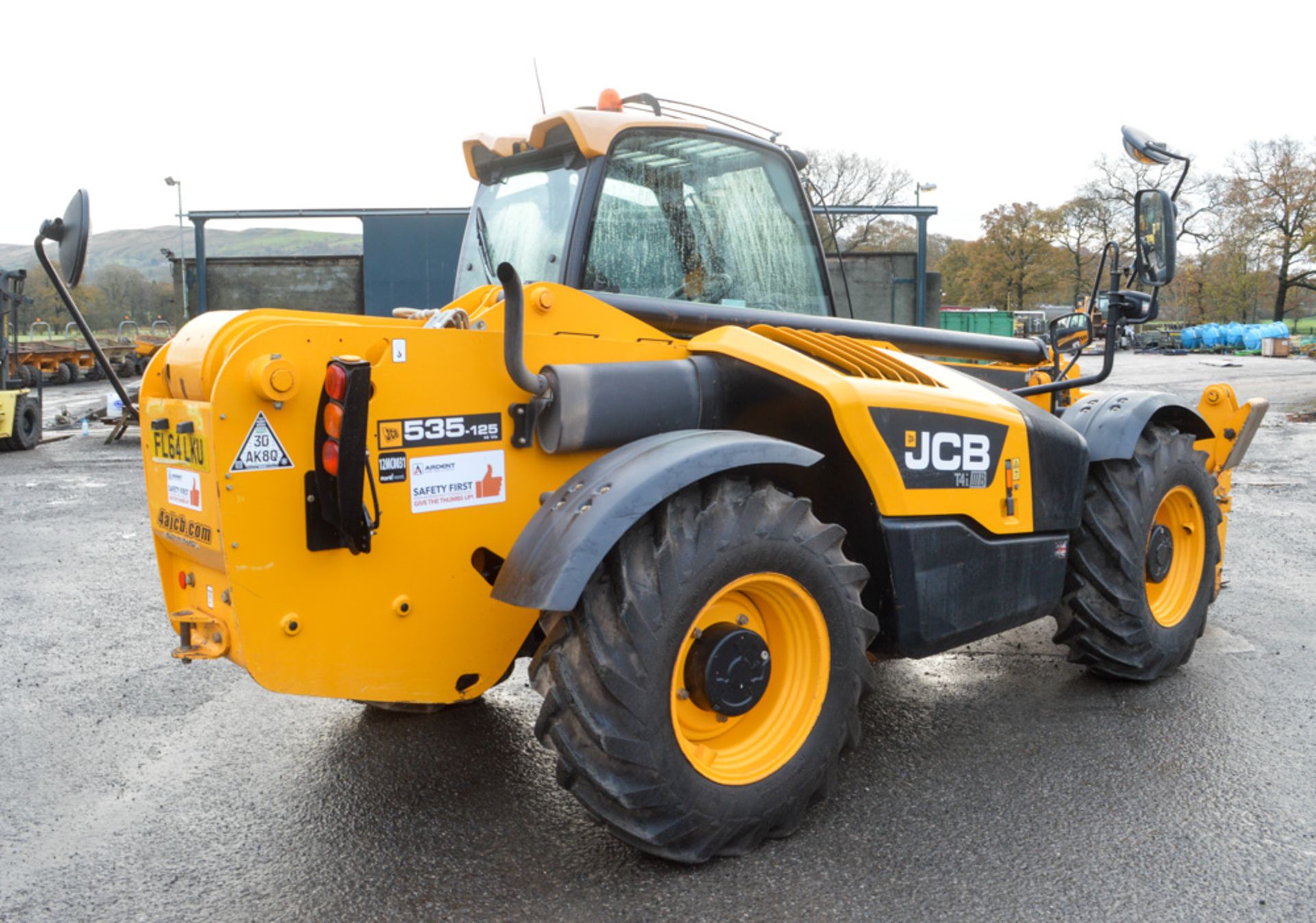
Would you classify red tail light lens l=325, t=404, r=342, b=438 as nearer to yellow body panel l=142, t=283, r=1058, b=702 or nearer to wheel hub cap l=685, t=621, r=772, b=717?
yellow body panel l=142, t=283, r=1058, b=702

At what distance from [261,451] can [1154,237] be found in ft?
10.9

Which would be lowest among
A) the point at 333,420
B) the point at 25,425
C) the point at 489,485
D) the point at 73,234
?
the point at 25,425

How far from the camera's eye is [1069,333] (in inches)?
206

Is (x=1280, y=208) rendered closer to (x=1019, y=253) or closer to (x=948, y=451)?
(x=1019, y=253)

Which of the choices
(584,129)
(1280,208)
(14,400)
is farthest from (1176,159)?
(1280,208)

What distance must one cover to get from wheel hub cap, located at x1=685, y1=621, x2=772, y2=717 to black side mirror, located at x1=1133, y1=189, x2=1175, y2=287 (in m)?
2.22

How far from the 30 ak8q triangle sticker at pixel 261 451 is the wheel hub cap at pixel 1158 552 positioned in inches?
142

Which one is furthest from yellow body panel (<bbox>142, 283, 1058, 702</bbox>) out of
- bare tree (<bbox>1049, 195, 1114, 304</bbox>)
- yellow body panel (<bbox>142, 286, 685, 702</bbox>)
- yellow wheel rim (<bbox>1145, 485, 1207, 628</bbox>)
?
bare tree (<bbox>1049, 195, 1114, 304</bbox>)

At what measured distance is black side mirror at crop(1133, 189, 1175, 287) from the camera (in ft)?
13.1

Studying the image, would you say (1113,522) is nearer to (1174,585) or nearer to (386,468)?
(1174,585)

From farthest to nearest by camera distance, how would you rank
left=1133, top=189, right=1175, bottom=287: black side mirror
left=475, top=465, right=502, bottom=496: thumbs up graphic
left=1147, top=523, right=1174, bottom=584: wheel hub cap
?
1. left=1147, top=523, right=1174, bottom=584: wheel hub cap
2. left=1133, top=189, right=1175, bottom=287: black side mirror
3. left=475, top=465, right=502, bottom=496: thumbs up graphic

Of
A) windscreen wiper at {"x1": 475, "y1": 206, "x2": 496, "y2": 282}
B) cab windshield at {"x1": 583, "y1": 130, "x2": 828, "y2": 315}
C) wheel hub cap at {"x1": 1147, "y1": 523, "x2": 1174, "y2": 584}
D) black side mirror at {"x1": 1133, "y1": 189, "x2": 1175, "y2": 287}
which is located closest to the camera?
cab windshield at {"x1": 583, "y1": 130, "x2": 828, "y2": 315}

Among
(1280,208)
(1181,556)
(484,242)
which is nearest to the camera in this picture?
(484,242)

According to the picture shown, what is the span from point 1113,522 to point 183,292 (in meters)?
13.6
